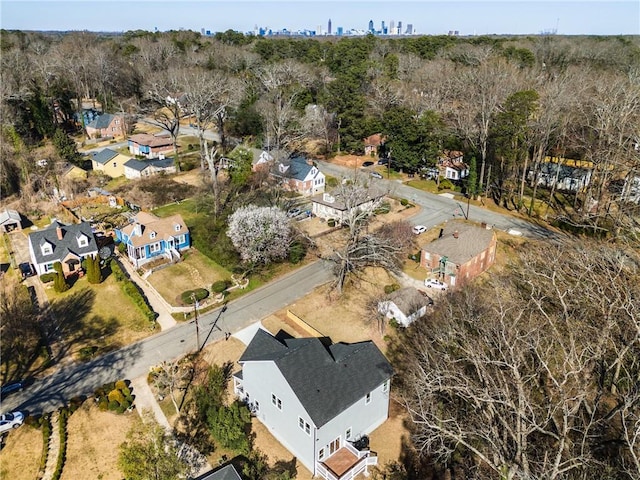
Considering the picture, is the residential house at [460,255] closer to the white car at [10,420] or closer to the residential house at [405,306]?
the residential house at [405,306]

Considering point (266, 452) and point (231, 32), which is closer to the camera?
point (266, 452)

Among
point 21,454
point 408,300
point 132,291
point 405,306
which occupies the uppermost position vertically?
Answer: point 408,300

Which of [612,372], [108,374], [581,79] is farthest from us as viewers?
[581,79]

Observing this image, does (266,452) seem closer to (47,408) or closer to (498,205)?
(47,408)

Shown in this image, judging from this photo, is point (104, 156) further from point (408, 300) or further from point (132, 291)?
point (408, 300)

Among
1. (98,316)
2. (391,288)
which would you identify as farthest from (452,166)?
(98,316)

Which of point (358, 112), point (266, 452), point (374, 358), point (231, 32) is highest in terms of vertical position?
point (231, 32)

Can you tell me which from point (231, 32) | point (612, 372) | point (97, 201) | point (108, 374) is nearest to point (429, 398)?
point (612, 372)
